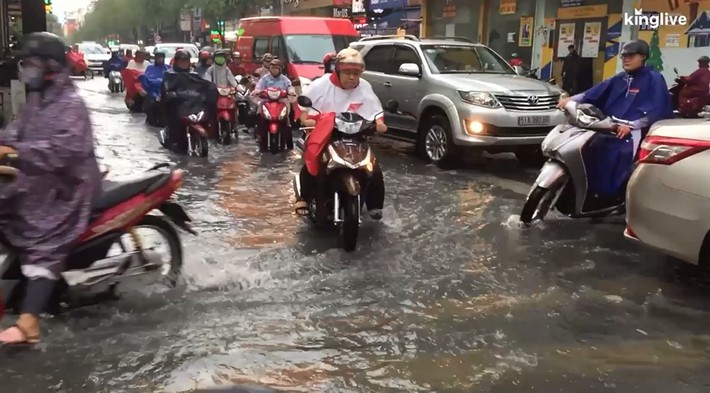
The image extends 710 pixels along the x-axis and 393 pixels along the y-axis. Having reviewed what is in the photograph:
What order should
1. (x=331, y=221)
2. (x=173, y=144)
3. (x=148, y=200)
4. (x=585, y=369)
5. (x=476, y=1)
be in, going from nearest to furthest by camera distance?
(x=585, y=369), (x=148, y=200), (x=331, y=221), (x=173, y=144), (x=476, y=1)

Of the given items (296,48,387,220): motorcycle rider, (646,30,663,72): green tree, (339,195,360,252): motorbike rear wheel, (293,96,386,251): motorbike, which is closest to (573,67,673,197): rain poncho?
(296,48,387,220): motorcycle rider

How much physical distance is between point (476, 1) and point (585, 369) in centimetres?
2166

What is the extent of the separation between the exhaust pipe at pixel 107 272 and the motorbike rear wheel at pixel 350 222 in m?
1.76

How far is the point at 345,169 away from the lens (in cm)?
646

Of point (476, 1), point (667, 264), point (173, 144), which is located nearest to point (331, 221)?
point (667, 264)

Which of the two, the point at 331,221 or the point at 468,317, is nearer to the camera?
the point at 468,317

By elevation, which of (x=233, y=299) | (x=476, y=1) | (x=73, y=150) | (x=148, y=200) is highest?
(x=476, y=1)

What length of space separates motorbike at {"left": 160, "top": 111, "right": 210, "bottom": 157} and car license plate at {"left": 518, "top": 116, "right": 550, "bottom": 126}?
183 inches

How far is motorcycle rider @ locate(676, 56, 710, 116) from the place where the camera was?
528 inches

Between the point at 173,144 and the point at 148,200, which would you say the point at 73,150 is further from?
the point at 173,144

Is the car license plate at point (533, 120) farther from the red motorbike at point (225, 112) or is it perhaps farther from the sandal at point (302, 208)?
the red motorbike at point (225, 112)

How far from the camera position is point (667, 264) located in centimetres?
618

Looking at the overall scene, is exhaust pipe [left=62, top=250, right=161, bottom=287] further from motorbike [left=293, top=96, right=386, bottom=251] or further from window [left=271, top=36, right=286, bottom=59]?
window [left=271, top=36, right=286, bottom=59]

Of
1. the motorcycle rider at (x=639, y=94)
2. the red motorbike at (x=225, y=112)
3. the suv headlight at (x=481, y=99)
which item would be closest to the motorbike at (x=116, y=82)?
the red motorbike at (x=225, y=112)
